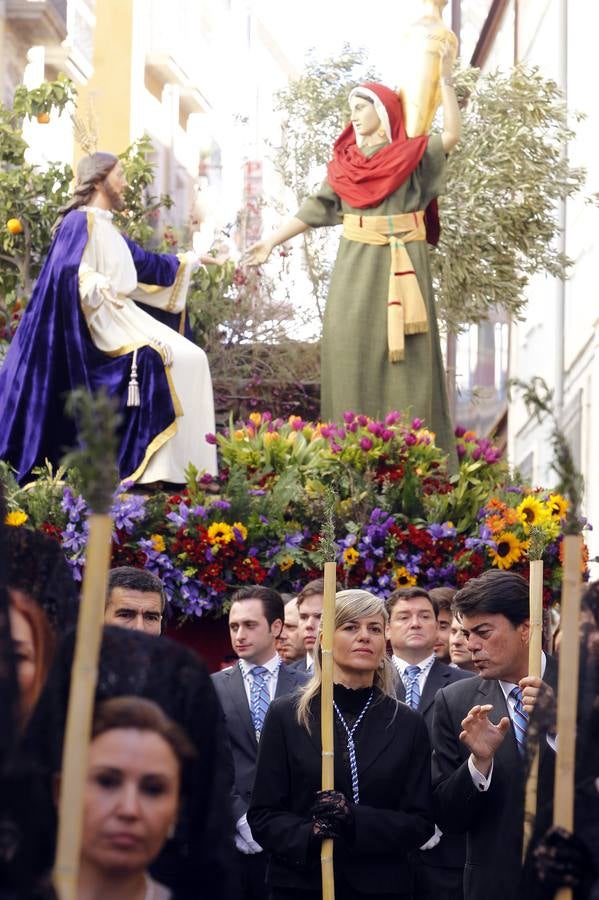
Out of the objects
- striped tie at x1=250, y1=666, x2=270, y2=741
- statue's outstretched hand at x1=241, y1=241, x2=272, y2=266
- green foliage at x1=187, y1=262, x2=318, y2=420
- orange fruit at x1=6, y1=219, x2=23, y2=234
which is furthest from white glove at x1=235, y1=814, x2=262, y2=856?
green foliage at x1=187, y1=262, x2=318, y2=420

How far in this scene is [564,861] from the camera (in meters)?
3.37

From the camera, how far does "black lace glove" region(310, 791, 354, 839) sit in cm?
509

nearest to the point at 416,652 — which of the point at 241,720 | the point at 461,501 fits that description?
the point at 241,720

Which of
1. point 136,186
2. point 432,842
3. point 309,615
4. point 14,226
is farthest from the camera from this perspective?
point 136,186

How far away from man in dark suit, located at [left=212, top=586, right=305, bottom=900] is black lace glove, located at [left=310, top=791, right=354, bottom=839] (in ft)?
3.53

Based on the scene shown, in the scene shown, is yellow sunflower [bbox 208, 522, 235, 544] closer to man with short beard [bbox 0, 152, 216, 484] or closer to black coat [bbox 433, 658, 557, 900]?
man with short beard [bbox 0, 152, 216, 484]

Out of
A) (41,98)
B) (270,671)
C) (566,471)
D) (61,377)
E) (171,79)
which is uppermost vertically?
(171,79)

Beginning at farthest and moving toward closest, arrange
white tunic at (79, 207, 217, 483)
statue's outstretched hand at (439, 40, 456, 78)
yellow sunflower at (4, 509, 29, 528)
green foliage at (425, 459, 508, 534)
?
statue's outstretched hand at (439, 40, 456, 78)
white tunic at (79, 207, 217, 483)
green foliage at (425, 459, 508, 534)
yellow sunflower at (4, 509, 29, 528)

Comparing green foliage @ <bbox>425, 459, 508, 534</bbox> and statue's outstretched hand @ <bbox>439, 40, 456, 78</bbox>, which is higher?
statue's outstretched hand @ <bbox>439, 40, 456, 78</bbox>

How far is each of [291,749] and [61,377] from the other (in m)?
5.56

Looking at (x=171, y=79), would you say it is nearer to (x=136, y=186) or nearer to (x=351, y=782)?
(x=136, y=186)

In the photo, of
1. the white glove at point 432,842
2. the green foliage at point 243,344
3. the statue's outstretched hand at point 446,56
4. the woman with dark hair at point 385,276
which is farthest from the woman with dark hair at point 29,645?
the green foliage at point 243,344

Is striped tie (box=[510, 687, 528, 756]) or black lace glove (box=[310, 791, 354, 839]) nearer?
black lace glove (box=[310, 791, 354, 839])

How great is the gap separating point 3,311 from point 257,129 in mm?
17676
